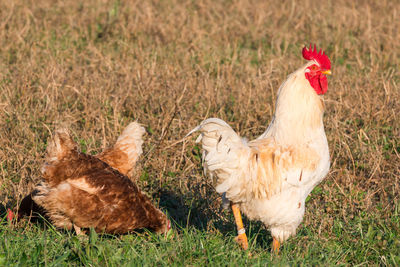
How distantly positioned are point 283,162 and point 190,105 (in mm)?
2452

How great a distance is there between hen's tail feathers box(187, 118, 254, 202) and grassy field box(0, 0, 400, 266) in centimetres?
51

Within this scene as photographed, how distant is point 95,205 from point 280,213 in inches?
64.0

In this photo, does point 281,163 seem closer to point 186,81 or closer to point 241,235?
point 241,235

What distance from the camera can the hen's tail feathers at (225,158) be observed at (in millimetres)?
3902

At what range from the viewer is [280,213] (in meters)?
4.14

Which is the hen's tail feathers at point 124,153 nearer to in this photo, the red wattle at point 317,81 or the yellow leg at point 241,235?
the yellow leg at point 241,235

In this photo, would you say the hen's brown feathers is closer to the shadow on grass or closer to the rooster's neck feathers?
the shadow on grass

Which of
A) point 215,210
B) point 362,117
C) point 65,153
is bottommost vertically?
point 215,210

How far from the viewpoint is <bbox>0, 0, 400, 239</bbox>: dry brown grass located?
5578 mm

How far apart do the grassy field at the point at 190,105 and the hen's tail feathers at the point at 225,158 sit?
0.51 metres

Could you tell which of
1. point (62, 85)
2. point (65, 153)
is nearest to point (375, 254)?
point (65, 153)

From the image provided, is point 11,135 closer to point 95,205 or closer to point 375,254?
point 95,205

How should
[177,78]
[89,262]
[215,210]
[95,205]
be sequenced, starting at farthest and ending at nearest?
[177,78], [215,210], [95,205], [89,262]

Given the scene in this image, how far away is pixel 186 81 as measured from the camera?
6.76m
